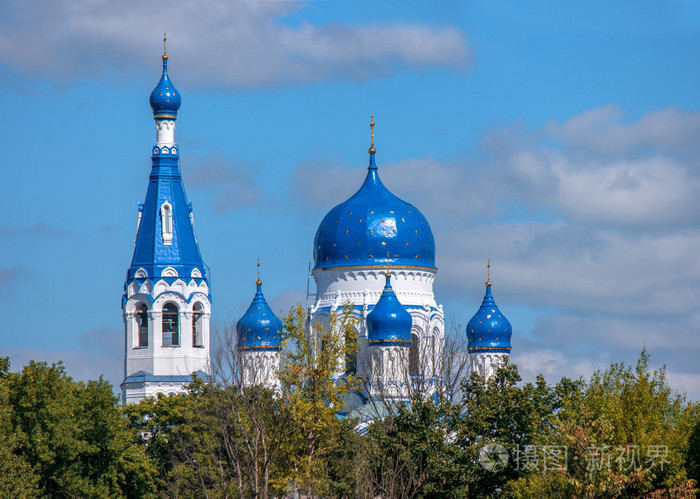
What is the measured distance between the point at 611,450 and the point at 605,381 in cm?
327

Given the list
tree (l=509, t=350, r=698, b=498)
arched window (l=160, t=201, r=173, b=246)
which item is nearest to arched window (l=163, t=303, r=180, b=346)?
arched window (l=160, t=201, r=173, b=246)

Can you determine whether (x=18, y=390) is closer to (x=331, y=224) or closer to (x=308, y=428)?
(x=308, y=428)

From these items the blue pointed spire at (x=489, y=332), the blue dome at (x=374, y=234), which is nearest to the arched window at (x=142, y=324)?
the blue dome at (x=374, y=234)

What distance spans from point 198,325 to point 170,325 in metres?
0.93

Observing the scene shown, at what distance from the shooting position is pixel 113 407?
35.5 m

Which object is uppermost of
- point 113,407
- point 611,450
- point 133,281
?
point 133,281

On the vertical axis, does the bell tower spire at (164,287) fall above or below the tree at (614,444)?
above

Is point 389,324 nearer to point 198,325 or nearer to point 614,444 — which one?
point 198,325

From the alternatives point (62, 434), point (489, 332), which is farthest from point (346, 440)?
point (489, 332)

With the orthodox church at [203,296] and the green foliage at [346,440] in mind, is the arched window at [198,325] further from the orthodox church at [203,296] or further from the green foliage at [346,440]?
the green foliage at [346,440]

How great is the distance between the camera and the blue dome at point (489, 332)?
53.0 m

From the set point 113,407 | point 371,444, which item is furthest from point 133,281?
point 371,444

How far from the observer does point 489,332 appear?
53.0 meters

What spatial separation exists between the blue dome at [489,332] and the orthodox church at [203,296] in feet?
2.20
